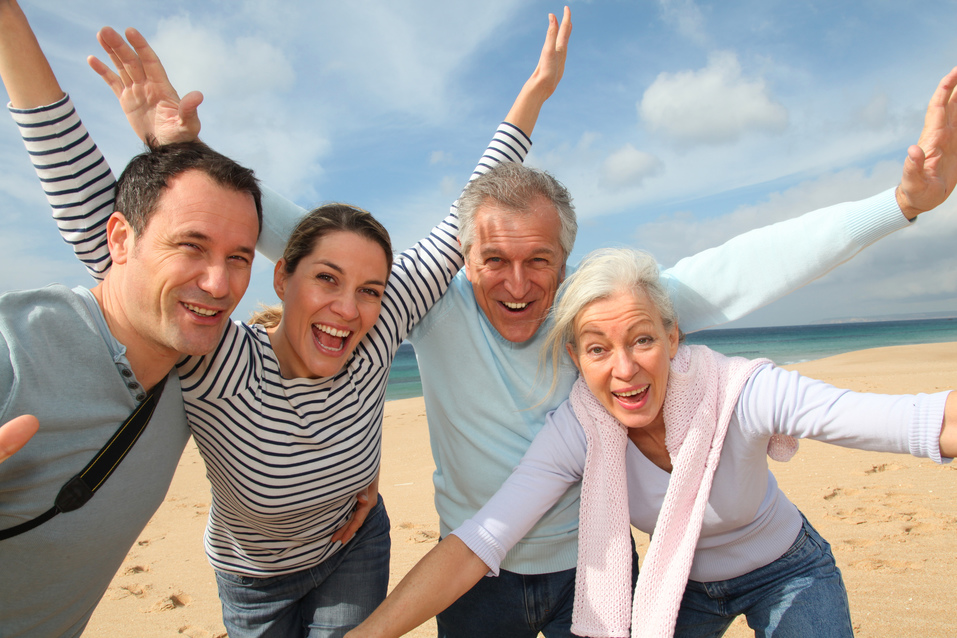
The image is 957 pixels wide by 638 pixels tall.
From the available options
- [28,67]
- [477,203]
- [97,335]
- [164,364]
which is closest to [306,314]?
[164,364]

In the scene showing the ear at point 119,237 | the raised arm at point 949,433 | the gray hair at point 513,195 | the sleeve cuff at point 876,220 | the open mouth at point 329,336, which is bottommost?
the raised arm at point 949,433

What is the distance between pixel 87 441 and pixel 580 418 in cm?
186

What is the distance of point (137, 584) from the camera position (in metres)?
4.95

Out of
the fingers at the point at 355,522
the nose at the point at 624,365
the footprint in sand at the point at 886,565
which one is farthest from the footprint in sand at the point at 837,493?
the fingers at the point at 355,522

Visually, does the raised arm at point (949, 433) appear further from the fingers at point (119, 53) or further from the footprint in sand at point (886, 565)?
the fingers at point (119, 53)

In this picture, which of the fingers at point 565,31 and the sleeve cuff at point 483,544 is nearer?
the sleeve cuff at point 483,544

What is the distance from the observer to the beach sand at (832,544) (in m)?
3.71

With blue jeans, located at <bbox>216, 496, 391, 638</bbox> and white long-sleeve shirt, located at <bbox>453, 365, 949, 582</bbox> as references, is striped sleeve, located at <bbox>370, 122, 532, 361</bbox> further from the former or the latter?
blue jeans, located at <bbox>216, 496, 391, 638</bbox>

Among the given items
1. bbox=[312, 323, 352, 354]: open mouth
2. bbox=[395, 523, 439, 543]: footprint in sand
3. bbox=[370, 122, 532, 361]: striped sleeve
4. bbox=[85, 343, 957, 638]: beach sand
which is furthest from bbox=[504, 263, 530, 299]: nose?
bbox=[395, 523, 439, 543]: footprint in sand

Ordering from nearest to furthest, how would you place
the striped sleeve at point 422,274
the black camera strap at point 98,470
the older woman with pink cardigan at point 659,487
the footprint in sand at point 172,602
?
1. the black camera strap at point 98,470
2. the older woman with pink cardigan at point 659,487
3. the striped sleeve at point 422,274
4. the footprint in sand at point 172,602

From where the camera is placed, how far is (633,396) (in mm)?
2445

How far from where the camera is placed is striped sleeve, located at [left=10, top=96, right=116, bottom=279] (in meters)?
1.99

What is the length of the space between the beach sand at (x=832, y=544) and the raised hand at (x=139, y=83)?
11.6ft

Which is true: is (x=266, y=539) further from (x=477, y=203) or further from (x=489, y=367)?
(x=477, y=203)
